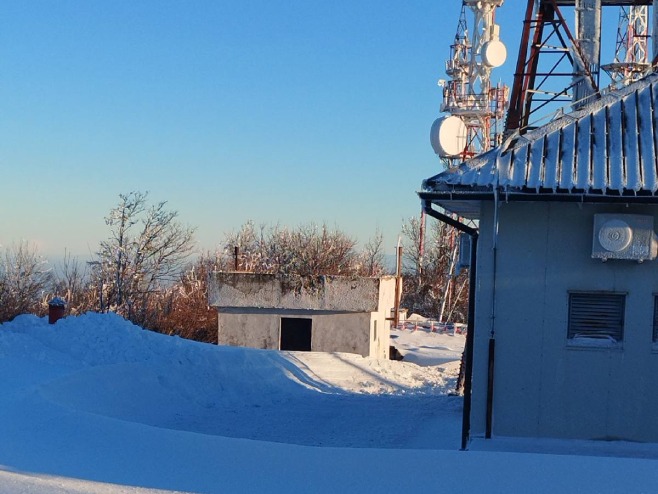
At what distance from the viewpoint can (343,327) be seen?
2498cm

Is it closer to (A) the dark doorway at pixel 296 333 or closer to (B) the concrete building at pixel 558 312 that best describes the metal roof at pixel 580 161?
(B) the concrete building at pixel 558 312

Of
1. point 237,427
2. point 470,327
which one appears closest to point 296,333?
point 237,427

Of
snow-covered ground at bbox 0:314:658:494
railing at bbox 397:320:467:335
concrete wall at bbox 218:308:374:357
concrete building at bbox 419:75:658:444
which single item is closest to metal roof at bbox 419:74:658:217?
concrete building at bbox 419:75:658:444

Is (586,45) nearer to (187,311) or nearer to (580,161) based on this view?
(580,161)

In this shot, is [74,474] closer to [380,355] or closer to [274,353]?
[274,353]

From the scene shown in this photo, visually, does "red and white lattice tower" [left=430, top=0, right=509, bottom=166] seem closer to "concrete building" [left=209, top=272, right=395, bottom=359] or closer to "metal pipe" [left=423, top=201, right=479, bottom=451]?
"concrete building" [left=209, top=272, right=395, bottom=359]

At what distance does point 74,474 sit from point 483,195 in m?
5.27

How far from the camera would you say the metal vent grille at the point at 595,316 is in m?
10.3

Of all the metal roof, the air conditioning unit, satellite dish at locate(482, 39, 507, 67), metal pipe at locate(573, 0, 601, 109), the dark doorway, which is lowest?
the dark doorway

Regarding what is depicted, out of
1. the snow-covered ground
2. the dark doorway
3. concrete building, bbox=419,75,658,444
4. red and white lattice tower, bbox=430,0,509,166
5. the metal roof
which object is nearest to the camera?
the snow-covered ground

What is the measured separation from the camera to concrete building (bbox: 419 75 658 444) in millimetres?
10141

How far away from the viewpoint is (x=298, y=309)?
25156 millimetres

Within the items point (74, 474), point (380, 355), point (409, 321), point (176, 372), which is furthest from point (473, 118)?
point (74, 474)

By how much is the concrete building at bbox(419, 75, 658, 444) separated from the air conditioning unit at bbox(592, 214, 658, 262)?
11 cm
